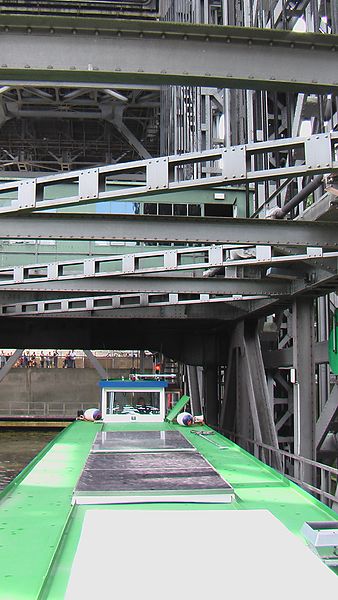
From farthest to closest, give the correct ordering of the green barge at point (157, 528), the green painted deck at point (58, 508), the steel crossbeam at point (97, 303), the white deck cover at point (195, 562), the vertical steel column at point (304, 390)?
the steel crossbeam at point (97, 303), the vertical steel column at point (304, 390), the green painted deck at point (58, 508), the green barge at point (157, 528), the white deck cover at point (195, 562)

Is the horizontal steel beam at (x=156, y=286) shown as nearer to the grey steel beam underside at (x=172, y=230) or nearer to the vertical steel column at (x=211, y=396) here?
the grey steel beam underside at (x=172, y=230)

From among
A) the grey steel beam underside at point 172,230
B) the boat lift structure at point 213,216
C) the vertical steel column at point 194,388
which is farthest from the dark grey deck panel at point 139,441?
the vertical steel column at point 194,388

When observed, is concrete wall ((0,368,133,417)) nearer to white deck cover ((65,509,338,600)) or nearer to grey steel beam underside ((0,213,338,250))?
grey steel beam underside ((0,213,338,250))

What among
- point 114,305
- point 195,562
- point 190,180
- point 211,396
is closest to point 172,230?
point 190,180

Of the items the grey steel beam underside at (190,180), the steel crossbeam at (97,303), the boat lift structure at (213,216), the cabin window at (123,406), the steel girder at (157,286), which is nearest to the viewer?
the boat lift structure at (213,216)

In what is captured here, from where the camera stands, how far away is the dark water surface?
2655 cm

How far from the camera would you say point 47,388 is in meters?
48.0

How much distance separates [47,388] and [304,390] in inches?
1451

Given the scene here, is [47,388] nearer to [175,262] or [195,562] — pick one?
[175,262]

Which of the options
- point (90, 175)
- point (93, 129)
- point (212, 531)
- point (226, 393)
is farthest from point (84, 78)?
point (93, 129)

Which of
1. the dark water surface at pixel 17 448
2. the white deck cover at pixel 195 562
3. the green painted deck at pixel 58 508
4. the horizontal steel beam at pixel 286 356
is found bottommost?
the dark water surface at pixel 17 448

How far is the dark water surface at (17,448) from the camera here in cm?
2655

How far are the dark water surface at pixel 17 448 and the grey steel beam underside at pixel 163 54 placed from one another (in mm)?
18505

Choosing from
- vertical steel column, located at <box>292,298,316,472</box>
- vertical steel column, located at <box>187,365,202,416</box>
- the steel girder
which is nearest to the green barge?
vertical steel column, located at <box>292,298,316,472</box>
